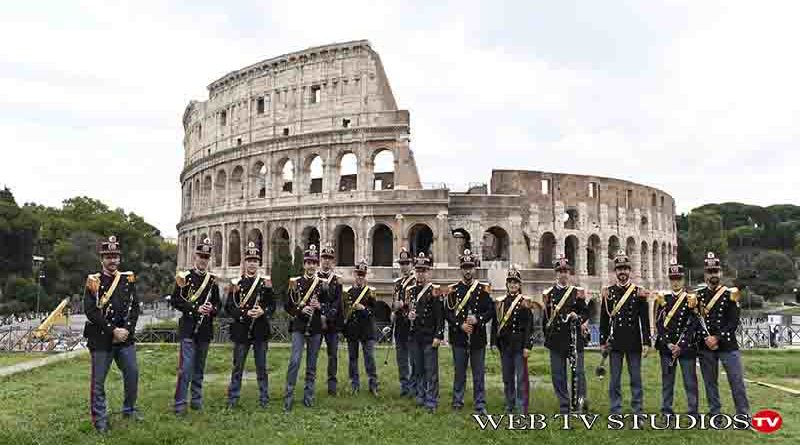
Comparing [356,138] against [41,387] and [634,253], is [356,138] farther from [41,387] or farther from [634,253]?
[41,387]

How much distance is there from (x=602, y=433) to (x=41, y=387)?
388 inches

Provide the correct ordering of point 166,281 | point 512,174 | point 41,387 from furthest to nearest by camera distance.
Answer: point 166,281
point 512,174
point 41,387

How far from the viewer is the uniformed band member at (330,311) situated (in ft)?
31.4

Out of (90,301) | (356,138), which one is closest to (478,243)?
(356,138)

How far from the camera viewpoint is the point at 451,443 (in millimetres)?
7137

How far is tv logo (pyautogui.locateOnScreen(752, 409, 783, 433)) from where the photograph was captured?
7987mm

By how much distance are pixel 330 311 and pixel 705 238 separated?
83214mm

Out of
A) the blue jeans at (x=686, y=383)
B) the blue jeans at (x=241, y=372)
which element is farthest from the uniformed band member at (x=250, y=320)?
the blue jeans at (x=686, y=383)

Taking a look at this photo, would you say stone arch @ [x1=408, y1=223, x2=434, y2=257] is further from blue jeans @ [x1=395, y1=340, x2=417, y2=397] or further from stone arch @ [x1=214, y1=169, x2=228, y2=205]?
blue jeans @ [x1=395, y1=340, x2=417, y2=397]

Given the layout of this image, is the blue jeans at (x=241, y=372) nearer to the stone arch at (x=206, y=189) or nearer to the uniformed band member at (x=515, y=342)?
the uniformed band member at (x=515, y=342)

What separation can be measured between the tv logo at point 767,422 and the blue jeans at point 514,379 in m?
3.22

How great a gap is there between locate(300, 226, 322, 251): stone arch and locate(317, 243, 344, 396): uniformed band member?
26.1 metres

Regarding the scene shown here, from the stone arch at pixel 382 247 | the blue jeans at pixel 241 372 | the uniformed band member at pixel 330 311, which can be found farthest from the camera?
the stone arch at pixel 382 247

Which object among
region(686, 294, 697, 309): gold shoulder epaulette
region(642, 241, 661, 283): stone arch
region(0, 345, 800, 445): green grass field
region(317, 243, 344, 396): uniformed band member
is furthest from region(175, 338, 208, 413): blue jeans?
region(642, 241, 661, 283): stone arch
